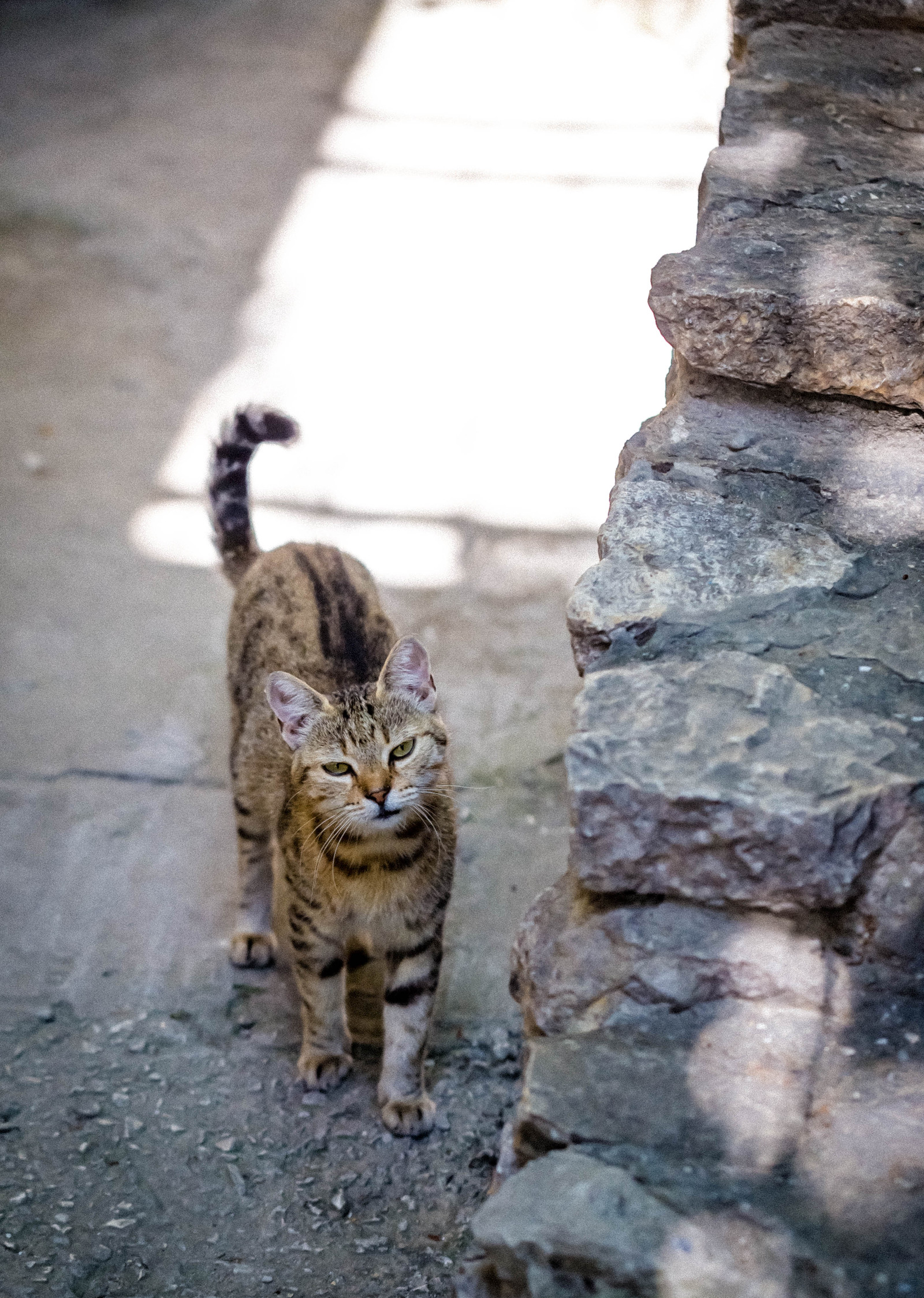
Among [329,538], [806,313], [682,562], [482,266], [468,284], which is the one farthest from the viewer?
[482,266]

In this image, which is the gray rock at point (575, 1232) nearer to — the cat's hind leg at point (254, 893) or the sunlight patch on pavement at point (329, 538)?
the cat's hind leg at point (254, 893)

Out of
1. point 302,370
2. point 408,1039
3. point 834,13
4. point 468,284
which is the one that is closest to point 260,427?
point 408,1039

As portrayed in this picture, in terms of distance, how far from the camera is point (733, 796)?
192 centimetres

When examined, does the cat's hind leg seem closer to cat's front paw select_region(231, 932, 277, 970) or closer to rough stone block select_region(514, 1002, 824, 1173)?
cat's front paw select_region(231, 932, 277, 970)

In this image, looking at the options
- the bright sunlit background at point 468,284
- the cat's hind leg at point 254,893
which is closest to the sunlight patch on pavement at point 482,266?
the bright sunlit background at point 468,284

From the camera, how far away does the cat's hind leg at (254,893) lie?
3.34 meters

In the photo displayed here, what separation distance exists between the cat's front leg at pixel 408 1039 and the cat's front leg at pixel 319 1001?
0.13 m

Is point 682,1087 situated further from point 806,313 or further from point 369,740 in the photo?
point 806,313

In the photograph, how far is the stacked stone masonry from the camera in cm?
167

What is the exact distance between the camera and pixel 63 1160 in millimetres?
2695

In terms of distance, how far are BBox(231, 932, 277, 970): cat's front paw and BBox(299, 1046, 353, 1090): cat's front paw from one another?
0.37 m

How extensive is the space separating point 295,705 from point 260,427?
1.01 metres

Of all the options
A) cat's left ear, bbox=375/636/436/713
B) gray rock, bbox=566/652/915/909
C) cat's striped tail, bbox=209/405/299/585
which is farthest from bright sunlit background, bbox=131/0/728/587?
gray rock, bbox=566/652/915/909

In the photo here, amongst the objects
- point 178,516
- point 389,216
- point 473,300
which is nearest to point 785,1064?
point 178,516
